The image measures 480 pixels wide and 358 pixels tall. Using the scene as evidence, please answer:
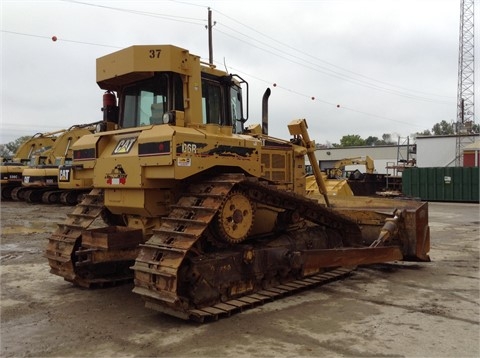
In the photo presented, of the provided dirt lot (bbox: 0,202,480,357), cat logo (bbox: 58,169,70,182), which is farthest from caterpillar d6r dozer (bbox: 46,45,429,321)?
cat logo (bbox: 58,169,70,182)

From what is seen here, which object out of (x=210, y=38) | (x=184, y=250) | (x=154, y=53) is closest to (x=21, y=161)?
(x=210, y=38)

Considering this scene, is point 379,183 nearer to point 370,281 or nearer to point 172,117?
point 370,281

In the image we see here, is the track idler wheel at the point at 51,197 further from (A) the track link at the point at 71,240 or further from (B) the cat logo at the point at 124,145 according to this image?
(B) the cat logo at the point at 124,145

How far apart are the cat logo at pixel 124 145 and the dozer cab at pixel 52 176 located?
49.2 feet

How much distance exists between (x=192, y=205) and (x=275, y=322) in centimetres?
163

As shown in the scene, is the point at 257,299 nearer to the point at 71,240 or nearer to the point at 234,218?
the point at 234,218

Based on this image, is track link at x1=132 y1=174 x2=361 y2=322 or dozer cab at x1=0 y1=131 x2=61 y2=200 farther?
dozer cab at x1=0 y1=131 x2=61 y2=200

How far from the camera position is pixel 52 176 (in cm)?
2144

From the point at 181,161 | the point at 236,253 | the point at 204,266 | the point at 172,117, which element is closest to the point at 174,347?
the point at 204,266

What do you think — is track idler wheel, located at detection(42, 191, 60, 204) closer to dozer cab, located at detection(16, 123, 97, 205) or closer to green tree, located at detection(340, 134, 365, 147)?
dozer cab, located at detection(16, 123, 97, 205)

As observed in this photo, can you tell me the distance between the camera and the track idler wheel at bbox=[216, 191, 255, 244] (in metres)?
5.38

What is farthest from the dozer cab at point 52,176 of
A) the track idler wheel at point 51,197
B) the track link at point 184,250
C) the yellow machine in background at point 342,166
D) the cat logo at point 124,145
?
the track link at point 184,250

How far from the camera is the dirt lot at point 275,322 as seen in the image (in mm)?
4359

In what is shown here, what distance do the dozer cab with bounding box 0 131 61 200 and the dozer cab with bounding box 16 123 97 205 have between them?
782 millimetres
